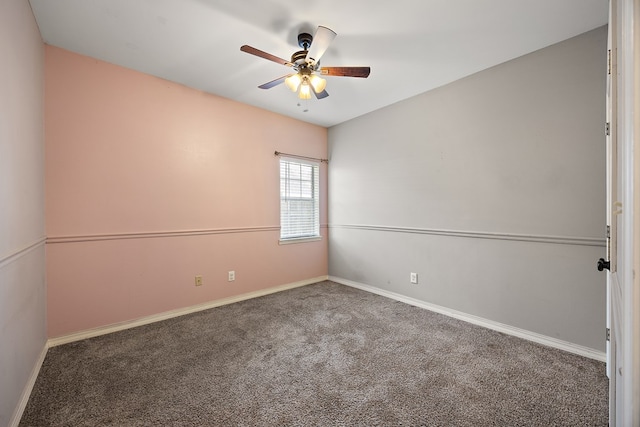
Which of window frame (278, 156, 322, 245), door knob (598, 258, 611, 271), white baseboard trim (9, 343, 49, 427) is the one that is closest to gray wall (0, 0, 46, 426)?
white baseboard trim (9, 343, 49, 427)

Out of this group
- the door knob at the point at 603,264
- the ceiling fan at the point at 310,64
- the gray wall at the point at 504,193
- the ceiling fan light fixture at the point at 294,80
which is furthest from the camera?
the ceiling fan light fixture at the point at 294,80

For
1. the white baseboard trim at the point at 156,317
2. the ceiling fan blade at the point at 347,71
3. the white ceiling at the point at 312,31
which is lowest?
the white baseboard trim at the point at 156,317

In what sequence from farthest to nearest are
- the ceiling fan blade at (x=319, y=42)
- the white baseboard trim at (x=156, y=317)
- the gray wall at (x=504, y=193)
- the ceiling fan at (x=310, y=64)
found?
the white baseboard trim at (x=156, y=317), the gray wall at (x=504, y=193), the ceiling fan at (x=310, y=64), the ceiling fan blade at (x=319, y=42)

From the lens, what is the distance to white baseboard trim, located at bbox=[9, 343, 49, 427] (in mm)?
1450

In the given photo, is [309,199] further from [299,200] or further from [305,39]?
[305,39]

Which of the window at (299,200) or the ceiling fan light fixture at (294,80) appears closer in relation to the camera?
the ceiling fan light fixture at (294,80)

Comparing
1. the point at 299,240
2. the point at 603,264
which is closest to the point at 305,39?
the point at 603,264

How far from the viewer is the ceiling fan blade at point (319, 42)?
1.81m

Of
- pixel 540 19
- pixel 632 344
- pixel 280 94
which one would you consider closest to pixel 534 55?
pixel 540 19

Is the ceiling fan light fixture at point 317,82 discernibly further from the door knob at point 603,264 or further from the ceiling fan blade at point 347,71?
the door knob at point 603,264

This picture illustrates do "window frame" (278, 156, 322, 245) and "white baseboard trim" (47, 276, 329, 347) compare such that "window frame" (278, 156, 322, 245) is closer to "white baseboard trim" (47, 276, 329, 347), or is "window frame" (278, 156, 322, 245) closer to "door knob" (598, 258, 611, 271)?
"white baseboard trim" (47, 276, 329, 347)

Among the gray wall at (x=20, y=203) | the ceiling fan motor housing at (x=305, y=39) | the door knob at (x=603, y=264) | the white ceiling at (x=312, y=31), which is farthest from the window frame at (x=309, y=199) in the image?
the door knob at (x=603, y=264)

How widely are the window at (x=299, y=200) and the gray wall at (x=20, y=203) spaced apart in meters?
2.51

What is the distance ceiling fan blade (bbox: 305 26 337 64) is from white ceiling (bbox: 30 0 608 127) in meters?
0.21
